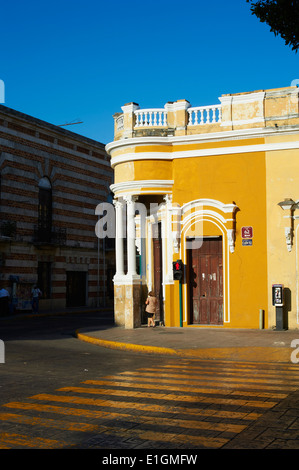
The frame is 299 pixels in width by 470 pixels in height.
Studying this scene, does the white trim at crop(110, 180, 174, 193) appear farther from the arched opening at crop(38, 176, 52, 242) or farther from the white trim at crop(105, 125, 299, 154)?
the arched opening at crop(38, 176, 52, 242)

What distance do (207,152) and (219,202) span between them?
183cm

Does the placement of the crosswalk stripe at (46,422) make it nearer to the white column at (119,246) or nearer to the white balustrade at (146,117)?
the white column at (119,246)

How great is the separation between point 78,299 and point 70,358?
22.8 m

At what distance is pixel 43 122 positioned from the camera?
108ft

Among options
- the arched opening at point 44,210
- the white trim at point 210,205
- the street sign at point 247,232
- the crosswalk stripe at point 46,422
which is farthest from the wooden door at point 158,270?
the crosswalk stripe at point 46,422

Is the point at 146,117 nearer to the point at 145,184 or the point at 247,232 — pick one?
the point at 145,184

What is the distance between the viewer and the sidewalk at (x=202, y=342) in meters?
13.9

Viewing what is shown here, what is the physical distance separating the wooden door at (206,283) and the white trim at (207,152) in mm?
3045

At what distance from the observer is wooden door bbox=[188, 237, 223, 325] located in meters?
20.5

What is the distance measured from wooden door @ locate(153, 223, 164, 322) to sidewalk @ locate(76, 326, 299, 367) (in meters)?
2.01

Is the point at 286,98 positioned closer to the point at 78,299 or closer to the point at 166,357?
the point at 166,357

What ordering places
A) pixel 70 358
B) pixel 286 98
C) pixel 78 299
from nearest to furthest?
pixel 70 358, pixel 286 98, pixel 78 299

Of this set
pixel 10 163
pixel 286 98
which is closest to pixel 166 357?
pixel 286 98
